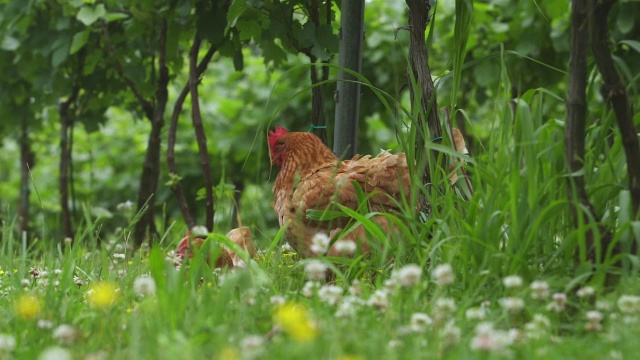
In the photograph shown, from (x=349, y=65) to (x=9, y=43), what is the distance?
92.8 inches

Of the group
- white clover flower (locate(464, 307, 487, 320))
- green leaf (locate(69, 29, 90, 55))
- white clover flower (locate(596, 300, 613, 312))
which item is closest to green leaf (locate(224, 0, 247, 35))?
green leaf (locate(69, 29, 90, 55))

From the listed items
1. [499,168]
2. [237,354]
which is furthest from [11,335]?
[499,168]

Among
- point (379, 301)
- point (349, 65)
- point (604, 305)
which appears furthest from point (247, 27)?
point (604, 305)

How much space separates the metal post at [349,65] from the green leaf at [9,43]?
87.8 inches

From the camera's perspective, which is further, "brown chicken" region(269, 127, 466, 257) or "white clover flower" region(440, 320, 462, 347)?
"brown chicken" region(269, 127, 466, 257)

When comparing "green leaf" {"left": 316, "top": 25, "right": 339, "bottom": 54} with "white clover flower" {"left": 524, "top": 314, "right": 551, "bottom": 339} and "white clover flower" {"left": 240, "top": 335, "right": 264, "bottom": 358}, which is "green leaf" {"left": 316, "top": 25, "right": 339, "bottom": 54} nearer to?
"white clover flower" {"left": 524, "top": 314, "right": 551, "bottom": 339}

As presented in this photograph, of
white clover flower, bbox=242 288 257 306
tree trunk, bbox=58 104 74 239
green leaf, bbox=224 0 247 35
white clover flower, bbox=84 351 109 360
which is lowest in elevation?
tree trunk, bbox=58 104 74 239

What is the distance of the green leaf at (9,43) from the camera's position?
16.0ft

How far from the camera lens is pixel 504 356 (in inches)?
63.3

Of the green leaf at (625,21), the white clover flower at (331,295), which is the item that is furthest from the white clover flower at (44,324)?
the green leaf at (625,21)

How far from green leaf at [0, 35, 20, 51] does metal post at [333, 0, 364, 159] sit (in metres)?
2.23

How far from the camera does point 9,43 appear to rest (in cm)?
491

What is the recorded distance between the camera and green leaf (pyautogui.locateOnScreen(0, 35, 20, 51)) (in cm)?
486

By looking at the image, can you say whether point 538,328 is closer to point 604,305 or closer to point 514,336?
point 514,336
